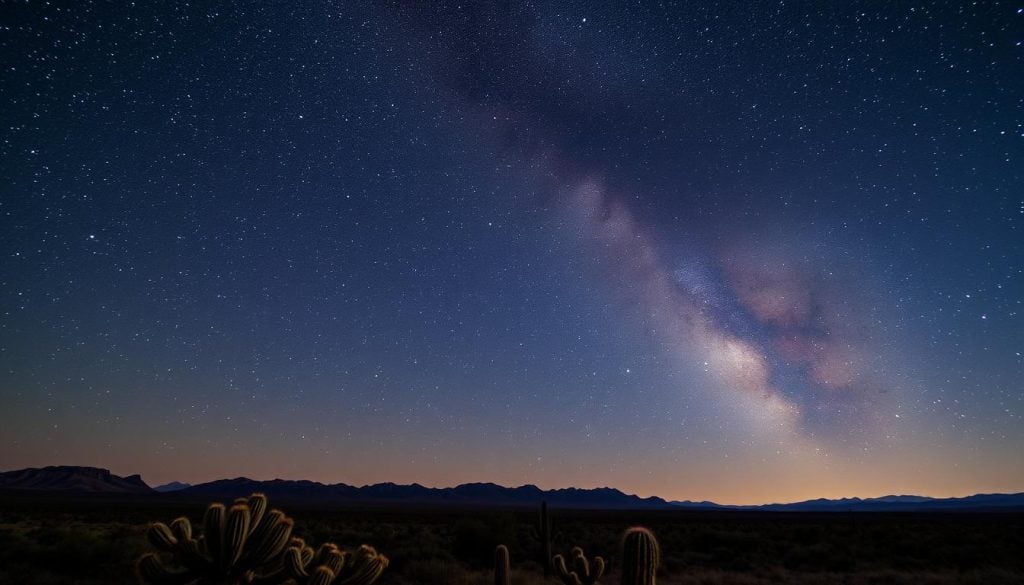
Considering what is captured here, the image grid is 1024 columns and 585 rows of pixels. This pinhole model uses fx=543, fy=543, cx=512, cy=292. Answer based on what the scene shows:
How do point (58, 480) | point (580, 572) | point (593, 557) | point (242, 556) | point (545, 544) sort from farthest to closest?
1. point (58, 480)
2. point (545, 544)
3. point (593, 557)
4. point (580, 572)
5. point (242, 556)

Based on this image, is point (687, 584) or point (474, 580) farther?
point (687, 584)

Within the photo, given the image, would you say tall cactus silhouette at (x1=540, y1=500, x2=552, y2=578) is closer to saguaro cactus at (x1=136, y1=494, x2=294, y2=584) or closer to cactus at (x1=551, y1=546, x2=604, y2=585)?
cactus at (x1=551, y1=546, x2=604, y2=585)

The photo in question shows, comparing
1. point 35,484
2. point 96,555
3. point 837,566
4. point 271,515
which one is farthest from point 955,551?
point 35,484

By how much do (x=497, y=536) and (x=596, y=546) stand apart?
6.26m

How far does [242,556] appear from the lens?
4.24m

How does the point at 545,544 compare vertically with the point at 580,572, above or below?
below

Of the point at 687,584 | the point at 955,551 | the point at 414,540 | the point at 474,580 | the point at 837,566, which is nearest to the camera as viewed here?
the point at 474,580

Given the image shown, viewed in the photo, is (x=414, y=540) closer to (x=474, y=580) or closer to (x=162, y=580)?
(x=474, y=580)

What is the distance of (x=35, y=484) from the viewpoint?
180125 millimetres

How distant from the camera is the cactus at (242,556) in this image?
13.4 feet

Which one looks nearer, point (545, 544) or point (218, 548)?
point (218, 548)

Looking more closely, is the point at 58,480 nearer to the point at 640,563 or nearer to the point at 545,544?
the point at 545,544

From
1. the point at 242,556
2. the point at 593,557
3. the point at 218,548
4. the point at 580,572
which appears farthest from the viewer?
the point at 593,557

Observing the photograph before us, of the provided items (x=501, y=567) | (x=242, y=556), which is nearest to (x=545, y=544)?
(x=501, y=567)
